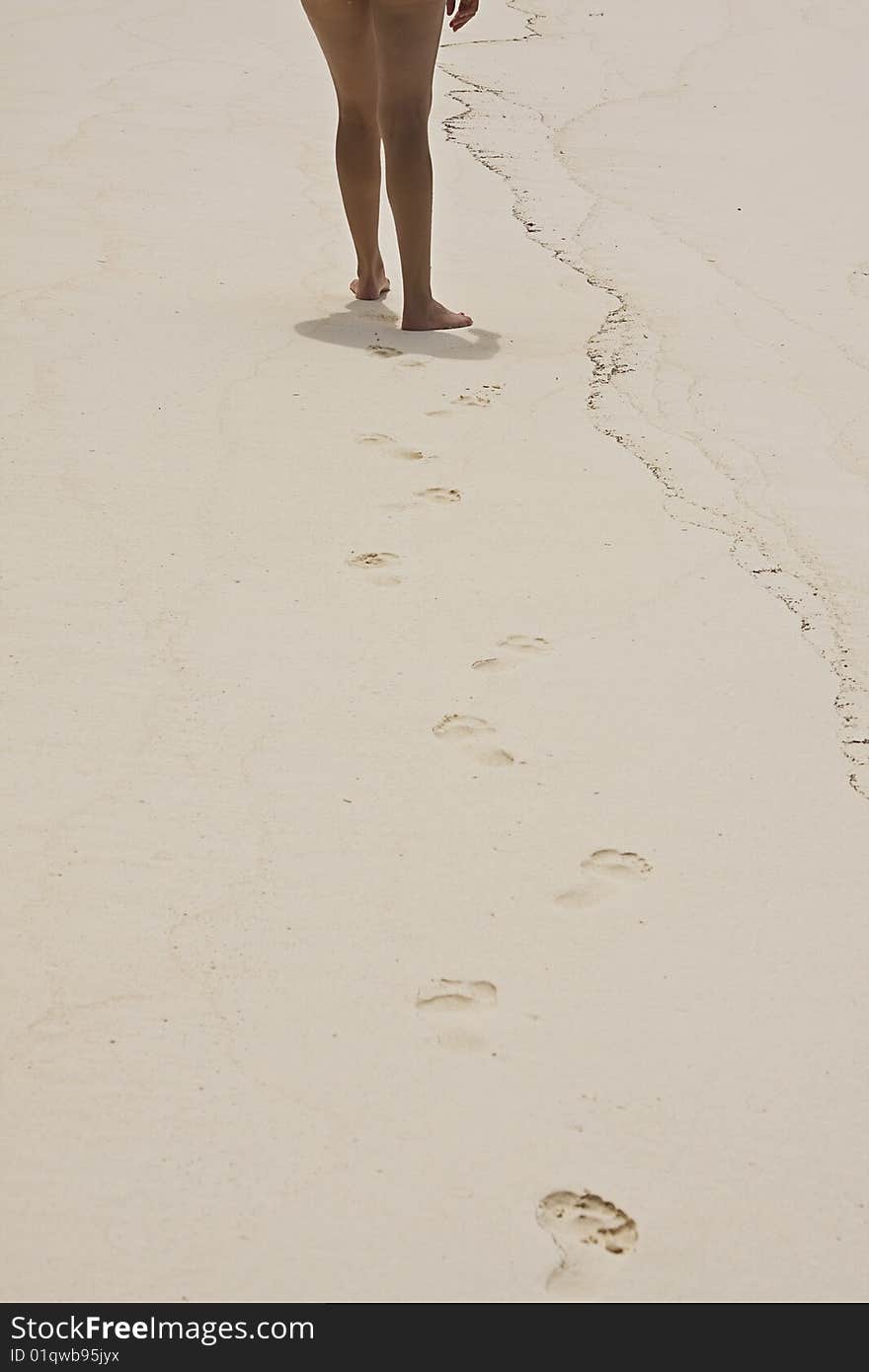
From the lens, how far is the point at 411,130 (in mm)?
3420

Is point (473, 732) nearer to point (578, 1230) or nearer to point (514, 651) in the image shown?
point (514, 651)

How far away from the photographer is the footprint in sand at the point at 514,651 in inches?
88.1

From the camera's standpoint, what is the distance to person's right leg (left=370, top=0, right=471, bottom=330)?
10.8ft

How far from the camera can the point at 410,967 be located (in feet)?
5.49

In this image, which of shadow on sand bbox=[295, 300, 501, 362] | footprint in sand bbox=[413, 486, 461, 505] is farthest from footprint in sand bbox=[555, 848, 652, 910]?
shadow on sand bbox=[295, 300, 501, 362]

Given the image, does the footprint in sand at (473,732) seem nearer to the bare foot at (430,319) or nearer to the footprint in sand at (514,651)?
the footprint in sand at (514,651)

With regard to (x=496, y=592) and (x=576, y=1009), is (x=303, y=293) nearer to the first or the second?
(x=496, y=592)

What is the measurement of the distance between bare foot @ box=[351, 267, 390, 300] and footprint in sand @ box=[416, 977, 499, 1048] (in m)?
2.55

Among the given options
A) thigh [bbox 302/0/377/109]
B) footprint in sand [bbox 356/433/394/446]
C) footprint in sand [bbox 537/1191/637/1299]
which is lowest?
footprint in sand [bbox 537/1191/637/1299]

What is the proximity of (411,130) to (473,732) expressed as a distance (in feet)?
6.07

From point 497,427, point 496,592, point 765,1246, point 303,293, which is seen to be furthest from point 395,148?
point 765,1246

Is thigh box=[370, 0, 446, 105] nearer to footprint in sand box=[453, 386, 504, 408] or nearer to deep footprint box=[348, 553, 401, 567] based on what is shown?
footprint in sand box=[453, 386, 504, 408]

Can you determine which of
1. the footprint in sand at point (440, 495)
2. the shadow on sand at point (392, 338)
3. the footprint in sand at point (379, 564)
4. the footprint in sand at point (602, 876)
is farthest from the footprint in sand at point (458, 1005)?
the shadow on sand at point (392, 338)

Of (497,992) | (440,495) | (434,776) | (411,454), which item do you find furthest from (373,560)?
(497,992)
